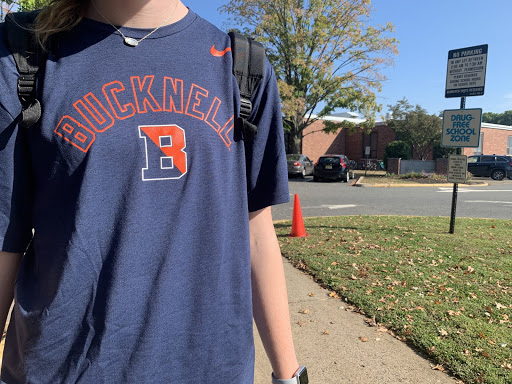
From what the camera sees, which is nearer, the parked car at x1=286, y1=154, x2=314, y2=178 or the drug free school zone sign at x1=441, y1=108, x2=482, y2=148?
the drug free school zone sign at x1=441, y1=108, x2=482, y2=148

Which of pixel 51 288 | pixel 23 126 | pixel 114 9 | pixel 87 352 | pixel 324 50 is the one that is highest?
pixel 324 50

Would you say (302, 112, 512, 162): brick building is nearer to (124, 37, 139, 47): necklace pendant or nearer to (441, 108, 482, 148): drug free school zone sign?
(441, 108, 482, 148): drug free school zone sign

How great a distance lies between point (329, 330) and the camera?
3.83 m

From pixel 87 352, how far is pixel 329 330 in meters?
3.20

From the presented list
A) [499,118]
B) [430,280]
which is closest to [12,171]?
[430,280]

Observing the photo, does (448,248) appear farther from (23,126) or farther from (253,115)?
(23,126)

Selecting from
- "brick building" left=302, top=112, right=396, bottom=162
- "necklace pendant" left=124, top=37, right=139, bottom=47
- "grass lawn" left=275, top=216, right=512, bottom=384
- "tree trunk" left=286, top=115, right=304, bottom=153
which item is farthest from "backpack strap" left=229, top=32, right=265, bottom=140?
"brick building" left=302, top=112, right=396, bottom=162

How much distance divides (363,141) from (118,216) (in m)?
41.2

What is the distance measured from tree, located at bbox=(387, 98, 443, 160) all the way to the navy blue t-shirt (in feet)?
111

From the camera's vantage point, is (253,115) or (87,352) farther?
(253,115)

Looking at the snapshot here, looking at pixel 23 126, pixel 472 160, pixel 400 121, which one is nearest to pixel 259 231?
pixel 23 126

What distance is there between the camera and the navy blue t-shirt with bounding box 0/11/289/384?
943 millimetres

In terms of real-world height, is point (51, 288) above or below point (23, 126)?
below

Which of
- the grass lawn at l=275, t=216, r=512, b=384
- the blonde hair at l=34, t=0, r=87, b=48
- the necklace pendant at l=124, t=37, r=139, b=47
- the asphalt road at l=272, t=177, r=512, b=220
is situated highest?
the blonde hair at l=34, t=0, r=87, b=48
